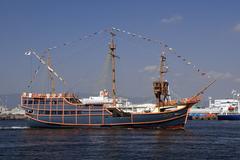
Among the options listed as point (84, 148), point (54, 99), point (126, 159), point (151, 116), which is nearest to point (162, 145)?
point (84, 148)

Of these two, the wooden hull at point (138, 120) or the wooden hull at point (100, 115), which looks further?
the wooden hull at point (100, 115)

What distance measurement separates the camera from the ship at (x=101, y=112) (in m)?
94.6

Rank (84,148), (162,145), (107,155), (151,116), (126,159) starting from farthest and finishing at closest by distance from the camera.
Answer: (151,116) → (162,145) → (84,148) → (107,155) → (126,159)

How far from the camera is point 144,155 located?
50.8 meters

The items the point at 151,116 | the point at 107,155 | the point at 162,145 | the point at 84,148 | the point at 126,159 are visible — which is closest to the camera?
the point at 126,159

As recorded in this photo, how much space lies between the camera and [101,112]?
95125 millimetres

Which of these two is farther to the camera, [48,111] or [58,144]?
[48,111]

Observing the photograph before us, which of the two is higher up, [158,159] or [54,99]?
[54,99]

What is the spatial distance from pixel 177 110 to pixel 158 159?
47367 millimetres

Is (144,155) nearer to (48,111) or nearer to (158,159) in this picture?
(158,159)

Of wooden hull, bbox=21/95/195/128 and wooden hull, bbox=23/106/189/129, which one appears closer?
wooden hull, bbox=23/106/189/129

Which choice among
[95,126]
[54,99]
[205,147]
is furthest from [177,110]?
[205,147]

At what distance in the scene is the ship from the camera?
94562 mm

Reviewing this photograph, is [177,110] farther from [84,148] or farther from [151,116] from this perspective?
[84,148]
